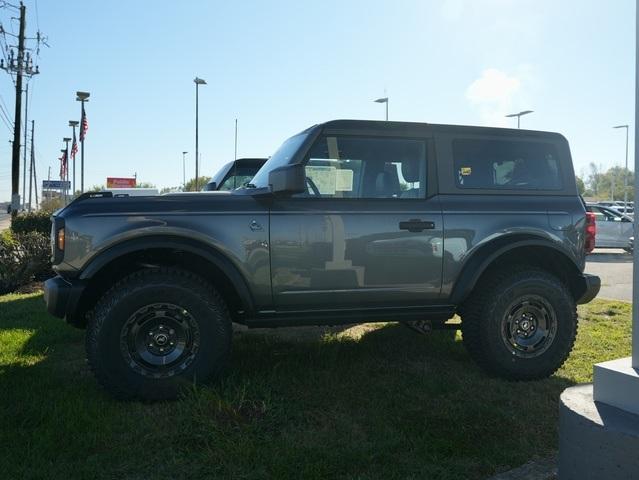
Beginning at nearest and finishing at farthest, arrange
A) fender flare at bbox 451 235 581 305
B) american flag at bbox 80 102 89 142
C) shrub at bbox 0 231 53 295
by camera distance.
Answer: fender flare at bbox 451 235 581 305
shrub at bbox 0 231 53 295
american flag at bbox 80 102 89 142

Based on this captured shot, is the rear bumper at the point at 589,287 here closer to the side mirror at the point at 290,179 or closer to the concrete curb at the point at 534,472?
the concrete curb at the point at 534,472

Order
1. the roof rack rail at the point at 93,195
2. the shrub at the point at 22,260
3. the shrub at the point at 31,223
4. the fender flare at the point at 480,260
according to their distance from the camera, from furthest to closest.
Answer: the shrub at the point at 31,223 → the shrub at the point at 22,260 → the fender flare at the point at 480,260 → the roof rack rail at the point at 93,195

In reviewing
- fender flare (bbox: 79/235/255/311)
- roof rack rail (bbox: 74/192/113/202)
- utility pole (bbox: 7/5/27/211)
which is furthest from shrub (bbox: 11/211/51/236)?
fender flare (bbox: 79/235/255/311)

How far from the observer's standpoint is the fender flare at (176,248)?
151 inches

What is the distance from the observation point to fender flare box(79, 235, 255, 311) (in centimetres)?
384

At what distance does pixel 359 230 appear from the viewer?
13.6ft

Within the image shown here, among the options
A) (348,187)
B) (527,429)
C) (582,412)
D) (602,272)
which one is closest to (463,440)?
(527,429)

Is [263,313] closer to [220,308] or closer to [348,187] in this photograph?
[220,308]

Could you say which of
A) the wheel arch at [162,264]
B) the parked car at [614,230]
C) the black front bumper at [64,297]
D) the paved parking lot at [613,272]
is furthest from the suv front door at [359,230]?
the parked car at [614,230]

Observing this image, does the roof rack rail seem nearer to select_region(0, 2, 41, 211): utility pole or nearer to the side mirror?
the side mirror

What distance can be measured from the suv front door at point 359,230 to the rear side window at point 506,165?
13.2 inches

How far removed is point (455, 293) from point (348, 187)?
1.17 metres

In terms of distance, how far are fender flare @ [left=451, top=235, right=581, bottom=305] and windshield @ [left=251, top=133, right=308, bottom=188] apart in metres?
1.60

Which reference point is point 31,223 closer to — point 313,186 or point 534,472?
point 313,186
